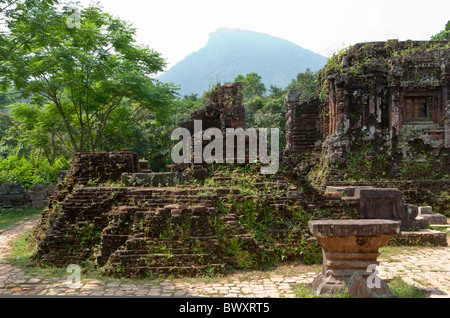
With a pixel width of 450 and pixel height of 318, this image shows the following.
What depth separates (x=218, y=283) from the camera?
244 inches

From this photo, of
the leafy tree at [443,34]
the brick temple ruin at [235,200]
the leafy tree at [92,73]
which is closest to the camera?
the brick temple ruin at [235,200]

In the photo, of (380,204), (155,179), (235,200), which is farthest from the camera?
(380,204)

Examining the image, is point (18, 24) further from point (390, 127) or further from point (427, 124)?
point (427, 124)

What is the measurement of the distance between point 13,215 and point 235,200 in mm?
11824

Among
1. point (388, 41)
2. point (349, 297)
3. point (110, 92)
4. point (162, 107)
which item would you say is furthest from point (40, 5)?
point (388, 41)

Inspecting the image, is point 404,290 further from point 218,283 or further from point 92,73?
point 92,73

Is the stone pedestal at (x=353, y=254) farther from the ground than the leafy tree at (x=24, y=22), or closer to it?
closer to it

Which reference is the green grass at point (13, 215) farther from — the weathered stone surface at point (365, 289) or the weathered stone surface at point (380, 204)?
the weathered stone surface at point (365, 289)

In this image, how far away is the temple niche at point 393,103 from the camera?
15190 mm

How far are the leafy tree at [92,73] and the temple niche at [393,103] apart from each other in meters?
8.39

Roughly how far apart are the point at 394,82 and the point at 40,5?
13477 millimetres

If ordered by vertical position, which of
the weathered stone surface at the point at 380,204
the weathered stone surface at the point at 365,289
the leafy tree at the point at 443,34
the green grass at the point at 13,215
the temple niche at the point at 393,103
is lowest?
the green grass at the point at 13,215

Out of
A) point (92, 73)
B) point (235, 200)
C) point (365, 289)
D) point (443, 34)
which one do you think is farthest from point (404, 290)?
point (443, 34)

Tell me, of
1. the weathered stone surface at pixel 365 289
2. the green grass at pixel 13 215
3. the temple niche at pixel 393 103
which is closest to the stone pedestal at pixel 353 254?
the weathered stone surface at pixel 365 289
